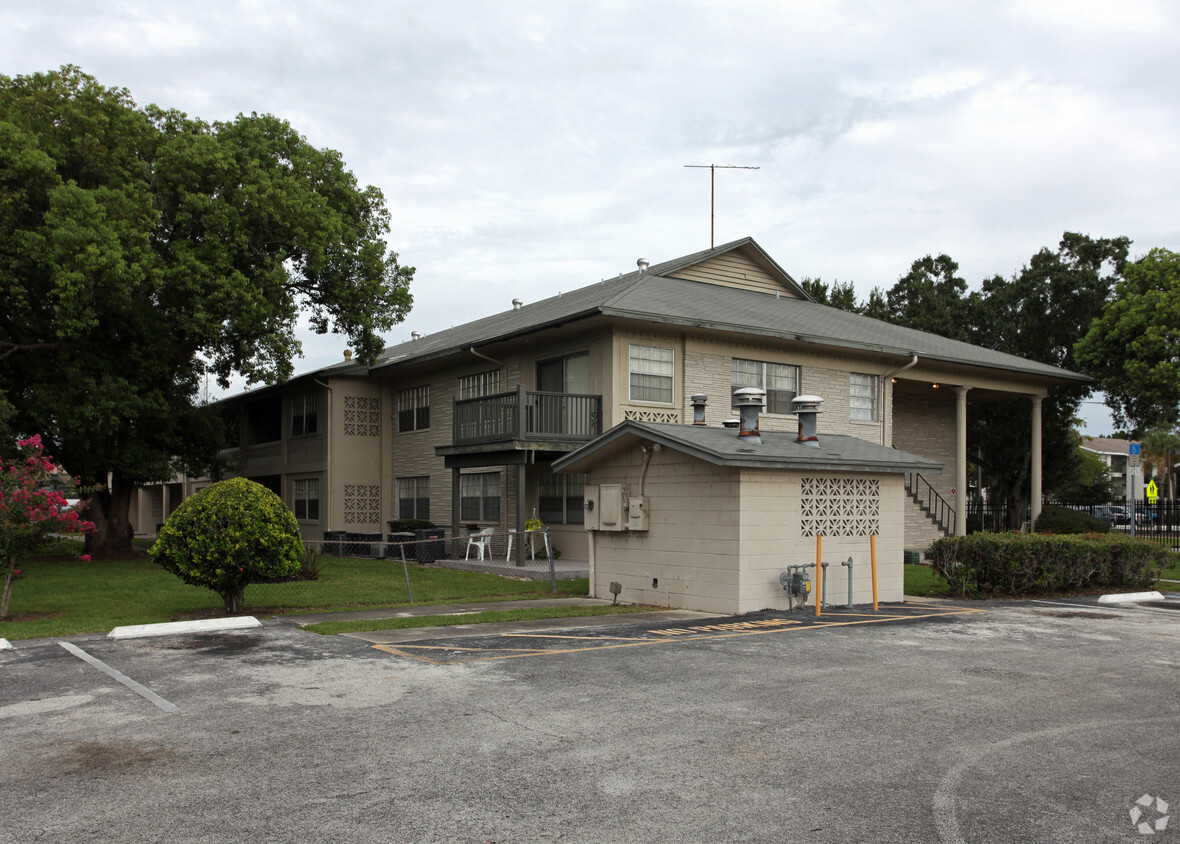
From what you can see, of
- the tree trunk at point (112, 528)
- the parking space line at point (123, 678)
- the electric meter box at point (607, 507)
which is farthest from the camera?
the tree trunk at point (112, 528)

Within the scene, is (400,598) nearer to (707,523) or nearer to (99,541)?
(707,523)

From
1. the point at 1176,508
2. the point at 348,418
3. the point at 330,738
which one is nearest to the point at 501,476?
the point at 348,418

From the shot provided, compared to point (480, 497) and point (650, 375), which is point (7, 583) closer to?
point (650, 375)

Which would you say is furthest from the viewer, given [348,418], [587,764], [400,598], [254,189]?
[348,418]

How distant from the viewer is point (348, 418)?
3048 cm

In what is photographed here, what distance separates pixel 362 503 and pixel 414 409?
3.55 metres

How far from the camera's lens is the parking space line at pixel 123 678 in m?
7.63

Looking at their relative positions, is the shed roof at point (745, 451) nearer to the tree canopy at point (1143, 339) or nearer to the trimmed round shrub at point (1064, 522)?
the trimmed round shrub at point (1064, 522)

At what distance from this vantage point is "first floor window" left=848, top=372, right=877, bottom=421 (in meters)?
25.7

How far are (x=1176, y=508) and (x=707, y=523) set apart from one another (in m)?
27.5

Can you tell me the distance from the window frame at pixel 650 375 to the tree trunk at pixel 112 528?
15616mm

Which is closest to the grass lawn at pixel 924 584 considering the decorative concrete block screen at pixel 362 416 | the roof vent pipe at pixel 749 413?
the roof vent pipe at pixel 749 413

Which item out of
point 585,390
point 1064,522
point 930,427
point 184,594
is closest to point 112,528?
point 184,594

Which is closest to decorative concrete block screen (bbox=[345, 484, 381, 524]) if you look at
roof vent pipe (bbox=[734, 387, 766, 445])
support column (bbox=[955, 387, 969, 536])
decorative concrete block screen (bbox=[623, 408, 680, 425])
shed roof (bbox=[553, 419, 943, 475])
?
decorative concrete block screen (bbox=[623, 408, 680, 425])
